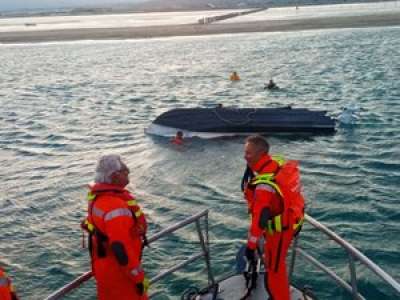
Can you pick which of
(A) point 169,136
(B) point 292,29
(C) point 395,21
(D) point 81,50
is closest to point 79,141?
(A) point 169,136

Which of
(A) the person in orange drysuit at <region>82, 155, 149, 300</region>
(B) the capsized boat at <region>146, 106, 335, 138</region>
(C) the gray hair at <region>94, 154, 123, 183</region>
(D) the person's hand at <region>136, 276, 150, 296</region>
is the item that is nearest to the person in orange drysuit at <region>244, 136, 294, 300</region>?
(D) the person's hand at <region>136, 276, 150, 296</region>

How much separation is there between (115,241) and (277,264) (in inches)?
86.3

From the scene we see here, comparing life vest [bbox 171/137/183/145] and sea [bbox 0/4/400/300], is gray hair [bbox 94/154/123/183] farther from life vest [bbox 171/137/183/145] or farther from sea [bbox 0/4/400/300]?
life vest [bbox 171/137/183/145]

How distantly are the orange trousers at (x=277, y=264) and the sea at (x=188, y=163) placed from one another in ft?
16.4

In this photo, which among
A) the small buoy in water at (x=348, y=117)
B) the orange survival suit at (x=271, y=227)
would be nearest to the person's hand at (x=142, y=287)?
the orange survival suit at (x=271, y=227)

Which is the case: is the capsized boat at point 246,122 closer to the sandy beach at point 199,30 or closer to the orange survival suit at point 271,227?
the orange survival suit at point 271,227

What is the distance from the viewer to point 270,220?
589cm

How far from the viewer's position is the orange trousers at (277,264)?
6.02 meters

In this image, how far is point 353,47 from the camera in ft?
175

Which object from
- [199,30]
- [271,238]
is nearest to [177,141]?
[271,238]

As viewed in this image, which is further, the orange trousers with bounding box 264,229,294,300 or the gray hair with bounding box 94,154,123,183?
the orange trousers with bounding box 264,229,294,300

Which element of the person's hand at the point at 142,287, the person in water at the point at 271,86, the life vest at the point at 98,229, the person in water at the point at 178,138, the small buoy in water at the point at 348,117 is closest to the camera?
the life vest at the point at 98,229

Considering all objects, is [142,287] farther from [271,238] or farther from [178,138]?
[178,138]

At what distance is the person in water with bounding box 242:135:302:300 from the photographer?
5758mm
